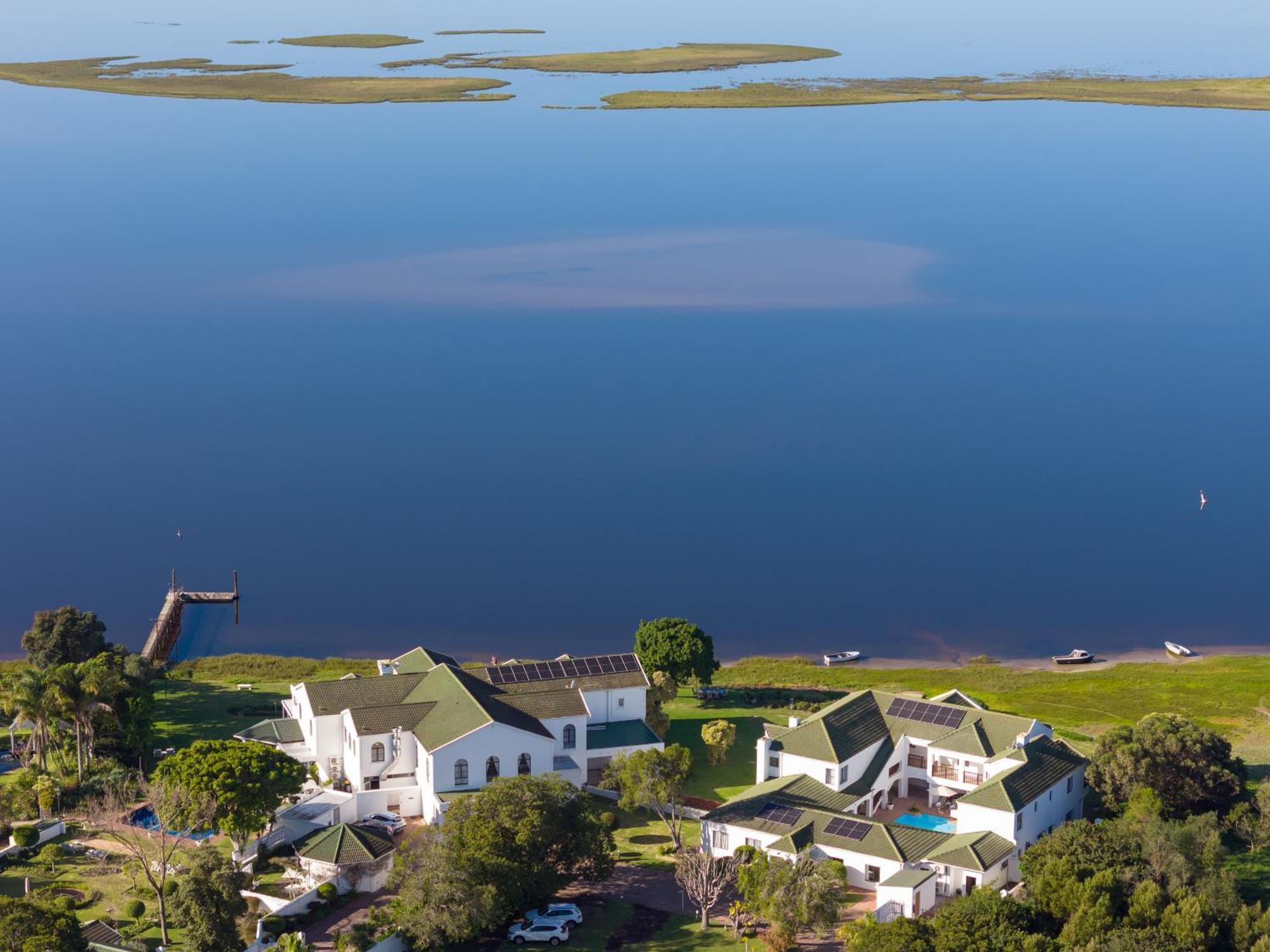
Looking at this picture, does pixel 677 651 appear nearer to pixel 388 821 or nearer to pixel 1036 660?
pixel 388 821

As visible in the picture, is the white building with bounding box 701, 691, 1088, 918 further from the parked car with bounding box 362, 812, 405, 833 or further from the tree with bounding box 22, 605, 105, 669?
the tree with bounding box 22, 605, 105, 669

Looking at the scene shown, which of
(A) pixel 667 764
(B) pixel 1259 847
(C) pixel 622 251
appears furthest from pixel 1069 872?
(C) pixel 622 251

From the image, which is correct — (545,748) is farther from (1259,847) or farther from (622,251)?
(622,251)

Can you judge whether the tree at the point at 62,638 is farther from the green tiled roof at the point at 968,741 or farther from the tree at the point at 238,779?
the green tiled roof at the point at 968,741

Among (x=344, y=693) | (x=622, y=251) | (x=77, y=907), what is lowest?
(x=77, y=907)

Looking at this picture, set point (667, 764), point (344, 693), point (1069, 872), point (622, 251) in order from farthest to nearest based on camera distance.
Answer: point (622, 251) < point (344, 693) < point (667, 764) < point (1069, 872)

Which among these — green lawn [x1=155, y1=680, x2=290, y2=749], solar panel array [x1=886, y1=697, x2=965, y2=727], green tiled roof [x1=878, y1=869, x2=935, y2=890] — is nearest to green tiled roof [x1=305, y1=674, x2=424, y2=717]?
green lawn [x1=155, y1=680, x2=290, y2=749]

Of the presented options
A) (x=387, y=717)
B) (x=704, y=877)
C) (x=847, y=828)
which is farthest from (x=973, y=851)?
(x=387, y=717)
